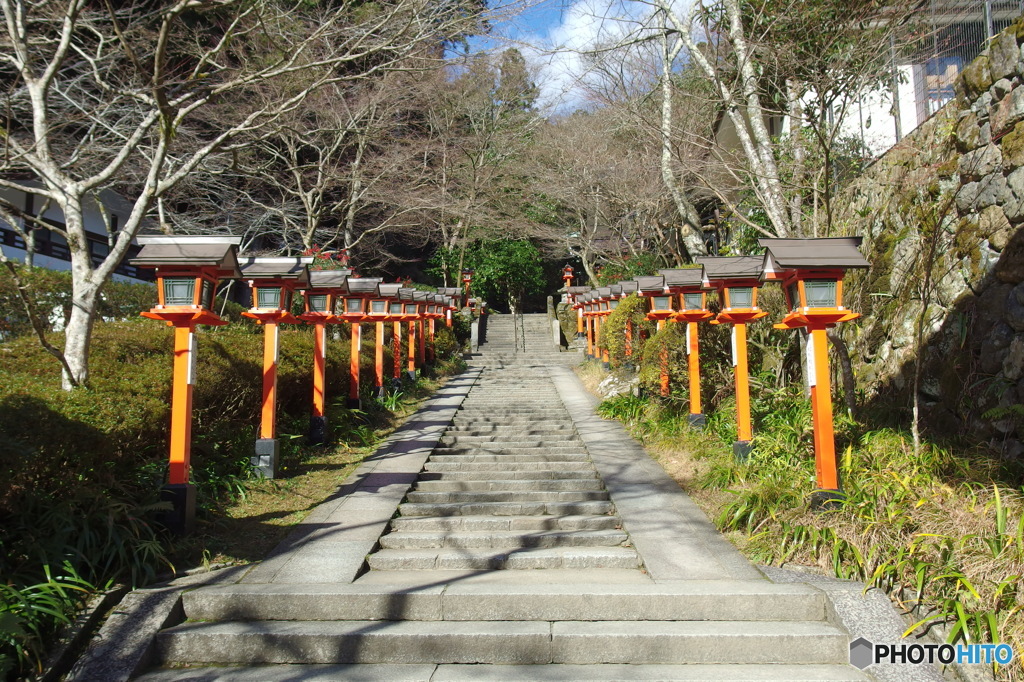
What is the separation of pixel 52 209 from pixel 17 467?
1474cm

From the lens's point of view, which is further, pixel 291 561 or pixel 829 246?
pixel 829 246

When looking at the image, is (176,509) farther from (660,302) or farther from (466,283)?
(466,283)

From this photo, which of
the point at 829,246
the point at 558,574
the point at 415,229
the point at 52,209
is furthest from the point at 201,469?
the point at 415,229

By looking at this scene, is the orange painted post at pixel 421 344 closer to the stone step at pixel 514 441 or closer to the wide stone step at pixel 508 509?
the stone step at pixel 514 441

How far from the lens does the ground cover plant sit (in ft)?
14.6

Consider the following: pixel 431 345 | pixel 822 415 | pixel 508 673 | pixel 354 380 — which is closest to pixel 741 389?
pixel 822 415

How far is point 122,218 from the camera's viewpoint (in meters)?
19.1

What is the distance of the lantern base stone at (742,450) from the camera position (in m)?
7.58

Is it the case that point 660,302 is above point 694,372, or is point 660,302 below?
above

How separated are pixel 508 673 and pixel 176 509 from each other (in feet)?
10.6

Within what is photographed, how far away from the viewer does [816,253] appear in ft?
19.1

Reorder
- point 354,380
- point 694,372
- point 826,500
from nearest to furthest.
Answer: point 826,500 → point 694,372 → point 354,380

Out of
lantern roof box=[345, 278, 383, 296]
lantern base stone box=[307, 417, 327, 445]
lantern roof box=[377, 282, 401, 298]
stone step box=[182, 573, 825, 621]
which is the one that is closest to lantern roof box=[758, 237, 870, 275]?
stone step box=[182, 573, 825, 621]

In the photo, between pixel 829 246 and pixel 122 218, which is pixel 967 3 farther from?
pixel 122 218
